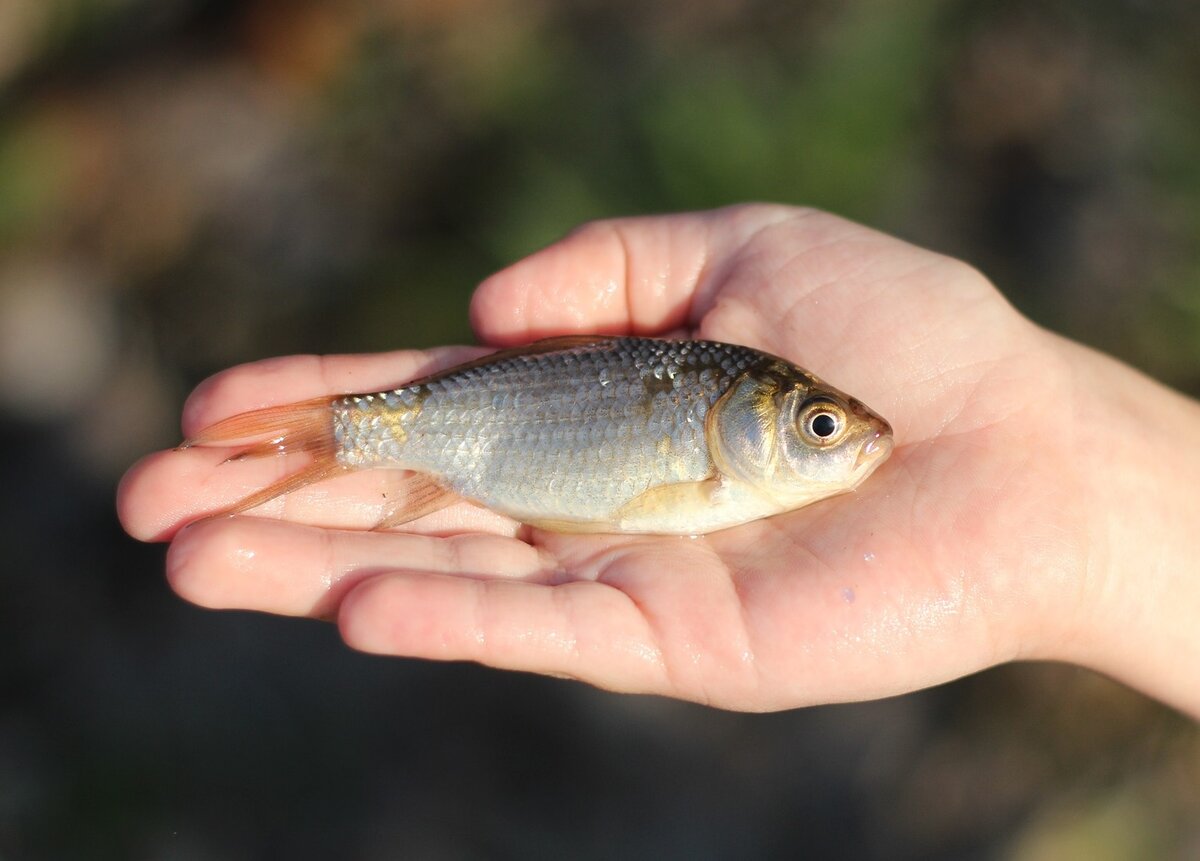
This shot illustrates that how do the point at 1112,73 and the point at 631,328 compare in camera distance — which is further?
the point at 1112,73

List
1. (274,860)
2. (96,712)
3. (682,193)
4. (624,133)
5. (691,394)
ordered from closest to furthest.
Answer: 1. (691,394)
2. (274,860)
3. (96,712)
4. (682,193)
5. (624,133)

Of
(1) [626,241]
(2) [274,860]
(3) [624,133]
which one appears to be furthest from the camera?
(3) [624,133]

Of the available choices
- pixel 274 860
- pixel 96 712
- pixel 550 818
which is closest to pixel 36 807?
pixel 96 712

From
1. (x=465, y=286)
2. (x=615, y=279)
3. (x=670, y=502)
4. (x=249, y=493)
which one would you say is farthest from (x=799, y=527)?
(x=465, y=286)

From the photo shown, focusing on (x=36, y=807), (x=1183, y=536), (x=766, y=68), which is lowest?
(x=36, y=807)

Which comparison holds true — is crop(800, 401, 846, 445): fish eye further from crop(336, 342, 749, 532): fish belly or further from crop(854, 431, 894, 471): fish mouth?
crop(336, 342, 749, 532): fish belly

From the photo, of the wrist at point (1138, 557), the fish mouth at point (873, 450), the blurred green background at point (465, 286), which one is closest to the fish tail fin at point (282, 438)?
the fish mouth at point (873, 450)

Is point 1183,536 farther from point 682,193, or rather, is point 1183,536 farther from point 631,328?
point 682,193
